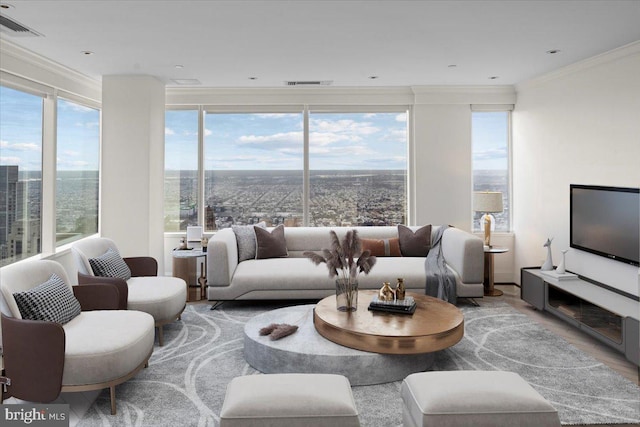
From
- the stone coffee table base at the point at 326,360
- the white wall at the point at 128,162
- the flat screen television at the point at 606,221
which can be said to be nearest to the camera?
the stone coffee table base at the point at 326,360

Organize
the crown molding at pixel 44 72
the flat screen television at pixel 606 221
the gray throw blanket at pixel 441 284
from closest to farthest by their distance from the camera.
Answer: the flat screen television at pixel 606 221
the crown molding at pixel 44 72
the gray throw blanket at pixel 441 284

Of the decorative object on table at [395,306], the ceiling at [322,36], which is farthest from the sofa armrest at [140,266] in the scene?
the decorative object on table at [395,306]

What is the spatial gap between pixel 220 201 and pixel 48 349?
3.96 meters

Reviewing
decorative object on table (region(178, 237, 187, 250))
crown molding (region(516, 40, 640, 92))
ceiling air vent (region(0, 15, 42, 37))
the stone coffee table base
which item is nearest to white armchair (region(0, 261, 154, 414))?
the stone coffee table base

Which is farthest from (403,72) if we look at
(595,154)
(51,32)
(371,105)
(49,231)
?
(49,231)

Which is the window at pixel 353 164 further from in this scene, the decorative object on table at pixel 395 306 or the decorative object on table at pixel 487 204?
the decorative object on table at pixel 395 306

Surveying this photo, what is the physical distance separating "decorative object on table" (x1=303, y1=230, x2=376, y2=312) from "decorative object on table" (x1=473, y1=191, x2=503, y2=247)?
2800 millimetres

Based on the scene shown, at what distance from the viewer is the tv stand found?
3262 mm

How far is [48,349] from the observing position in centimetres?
248

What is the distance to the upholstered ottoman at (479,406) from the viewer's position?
188 centimetres

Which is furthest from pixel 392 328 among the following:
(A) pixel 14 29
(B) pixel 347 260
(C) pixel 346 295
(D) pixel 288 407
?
(A) pixel 14 29

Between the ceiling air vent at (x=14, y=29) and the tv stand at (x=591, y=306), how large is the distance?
5108mm

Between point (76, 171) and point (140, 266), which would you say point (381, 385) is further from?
point (76, 171)

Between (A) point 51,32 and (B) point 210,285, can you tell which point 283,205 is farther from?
(A) point 51,32
